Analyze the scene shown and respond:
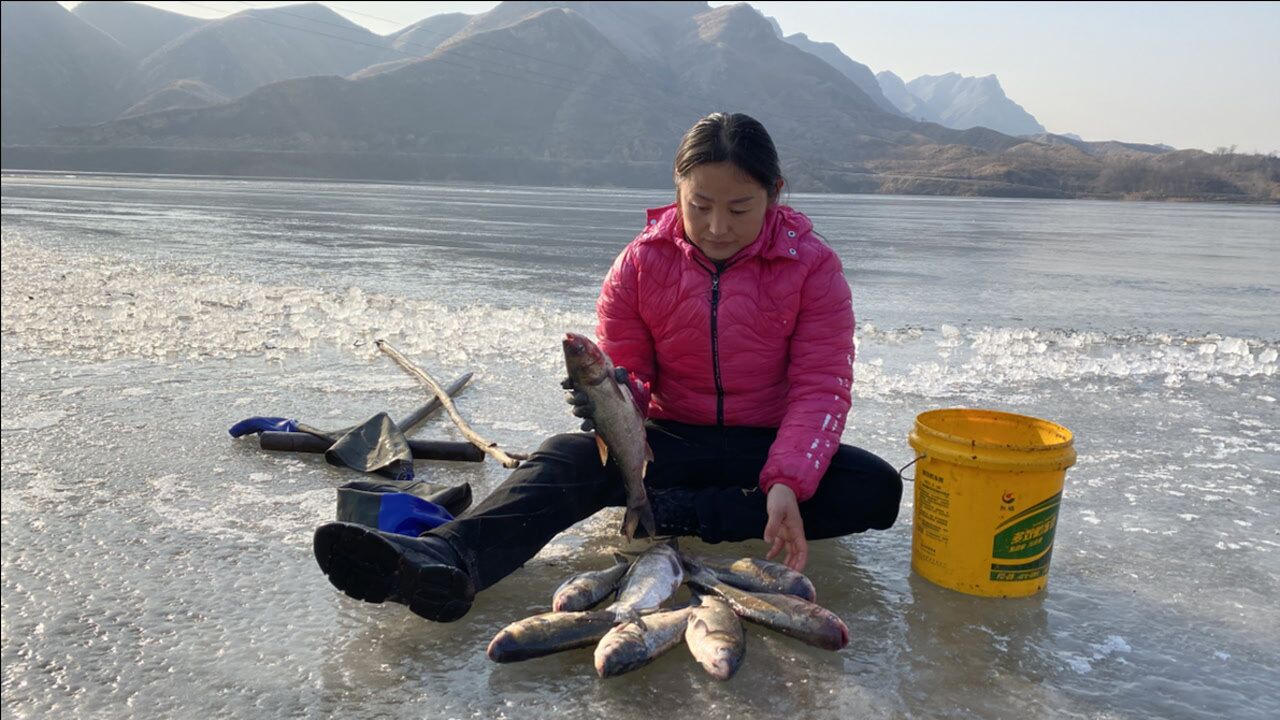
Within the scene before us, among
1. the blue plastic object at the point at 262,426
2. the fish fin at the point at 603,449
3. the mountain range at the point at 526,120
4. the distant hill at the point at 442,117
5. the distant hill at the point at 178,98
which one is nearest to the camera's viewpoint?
the fish fin at the point at 603,449

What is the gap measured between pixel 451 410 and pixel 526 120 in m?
130

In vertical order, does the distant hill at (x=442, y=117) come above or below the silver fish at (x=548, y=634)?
above

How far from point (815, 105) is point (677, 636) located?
133407mm

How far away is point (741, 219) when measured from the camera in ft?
9.83

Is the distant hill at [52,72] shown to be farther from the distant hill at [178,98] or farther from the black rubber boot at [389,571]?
the black rubber boot at [389,571]

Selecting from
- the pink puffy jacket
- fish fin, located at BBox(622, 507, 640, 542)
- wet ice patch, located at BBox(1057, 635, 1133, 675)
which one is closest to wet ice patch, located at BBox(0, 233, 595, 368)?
the pink puffy jacket

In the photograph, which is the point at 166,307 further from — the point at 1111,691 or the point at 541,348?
the point at 1111,691

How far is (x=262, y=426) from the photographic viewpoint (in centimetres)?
428

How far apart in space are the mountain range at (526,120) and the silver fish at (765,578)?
60.1 metres

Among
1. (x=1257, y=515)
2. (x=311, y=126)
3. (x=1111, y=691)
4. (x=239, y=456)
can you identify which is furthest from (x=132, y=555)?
(x=311, y=126)

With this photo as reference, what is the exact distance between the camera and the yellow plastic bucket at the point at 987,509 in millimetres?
2721

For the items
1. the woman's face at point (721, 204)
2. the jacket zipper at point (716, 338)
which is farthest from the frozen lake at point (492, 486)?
the woman's face at point (721, 204)

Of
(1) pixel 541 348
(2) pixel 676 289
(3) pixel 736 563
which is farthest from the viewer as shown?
(1) pixel 541 348

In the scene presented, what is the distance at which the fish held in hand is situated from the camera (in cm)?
272
